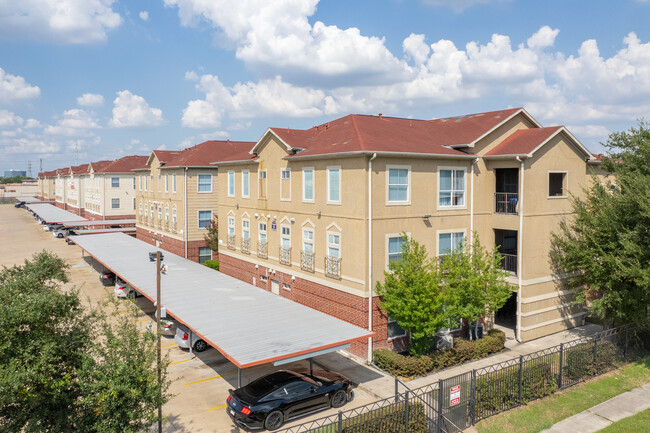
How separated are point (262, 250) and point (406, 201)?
11.6 m

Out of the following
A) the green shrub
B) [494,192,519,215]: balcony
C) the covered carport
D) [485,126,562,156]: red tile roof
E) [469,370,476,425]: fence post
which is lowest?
[469,370,476,425]: fence post

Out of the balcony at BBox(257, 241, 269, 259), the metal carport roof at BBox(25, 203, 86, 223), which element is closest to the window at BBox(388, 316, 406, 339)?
the balcony at BBox(257, 241, 269, 259)

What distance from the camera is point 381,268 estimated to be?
72.3 ft

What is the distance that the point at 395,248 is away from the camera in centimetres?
2253

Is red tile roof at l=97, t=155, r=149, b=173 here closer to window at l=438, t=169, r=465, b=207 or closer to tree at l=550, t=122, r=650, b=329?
window at l=438, t=169, r=465, b=207

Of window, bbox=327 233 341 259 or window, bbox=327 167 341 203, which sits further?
window, bbox=327 233 341 259

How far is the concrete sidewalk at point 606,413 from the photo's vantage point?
16.2 metres

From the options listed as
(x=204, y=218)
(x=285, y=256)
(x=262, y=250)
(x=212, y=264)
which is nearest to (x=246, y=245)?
(x=262, y=250)

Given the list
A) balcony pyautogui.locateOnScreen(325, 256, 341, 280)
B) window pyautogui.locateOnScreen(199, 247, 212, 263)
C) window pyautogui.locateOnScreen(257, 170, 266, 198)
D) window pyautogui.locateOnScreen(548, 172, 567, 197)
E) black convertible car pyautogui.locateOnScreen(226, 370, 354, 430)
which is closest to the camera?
black convertible car pyautogui.locateOnScreen(226, 370, 354, 430)

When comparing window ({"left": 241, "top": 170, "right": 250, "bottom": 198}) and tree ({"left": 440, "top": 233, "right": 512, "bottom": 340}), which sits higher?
window ({"left": 241, "top": 170, "right": 250, "bottom": 198})

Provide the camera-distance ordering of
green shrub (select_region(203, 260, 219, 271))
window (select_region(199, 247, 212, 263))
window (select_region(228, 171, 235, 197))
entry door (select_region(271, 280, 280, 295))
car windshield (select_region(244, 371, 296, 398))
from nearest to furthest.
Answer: car windshield (select_region(244, 371, 296, 398)), entry door (select_region(271, 280, 280, 295)), window (select_region(228, 171, 235, 197)), green shrub (select_region(203, 260, 219, 271)), window (select_region(199, 247, 212, 263))

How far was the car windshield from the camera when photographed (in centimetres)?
1588

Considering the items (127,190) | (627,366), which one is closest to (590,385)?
(627,366)

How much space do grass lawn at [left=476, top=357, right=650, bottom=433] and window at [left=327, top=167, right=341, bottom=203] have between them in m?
11.8
